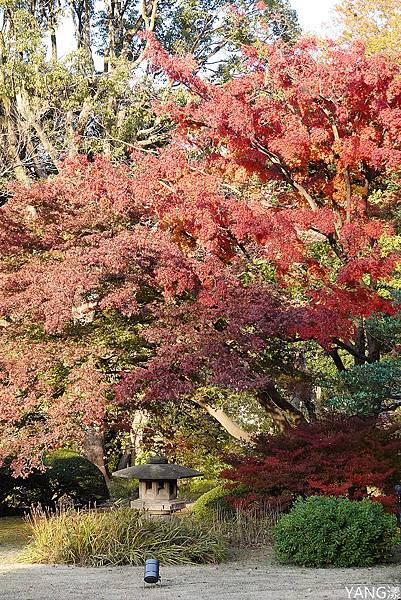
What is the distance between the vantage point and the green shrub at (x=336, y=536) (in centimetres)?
705

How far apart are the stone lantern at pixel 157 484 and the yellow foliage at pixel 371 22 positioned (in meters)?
13.4

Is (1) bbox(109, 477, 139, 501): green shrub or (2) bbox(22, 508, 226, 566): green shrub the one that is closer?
(2) bbox(22, 508, 226, 566): green shrub

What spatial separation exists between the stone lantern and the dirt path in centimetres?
Answer: 167

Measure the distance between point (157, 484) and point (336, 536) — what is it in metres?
2.62

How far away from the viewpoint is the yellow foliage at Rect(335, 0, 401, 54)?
737 inches

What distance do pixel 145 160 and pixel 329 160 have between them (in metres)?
2.62

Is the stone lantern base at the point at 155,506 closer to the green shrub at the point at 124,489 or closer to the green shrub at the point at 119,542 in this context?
the green shrub at the point at 119,542

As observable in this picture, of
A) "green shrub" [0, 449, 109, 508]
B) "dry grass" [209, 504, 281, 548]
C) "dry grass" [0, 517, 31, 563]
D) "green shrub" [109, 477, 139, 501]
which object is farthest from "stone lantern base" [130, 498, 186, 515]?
"green shrub" [109, 477, 139, 501]

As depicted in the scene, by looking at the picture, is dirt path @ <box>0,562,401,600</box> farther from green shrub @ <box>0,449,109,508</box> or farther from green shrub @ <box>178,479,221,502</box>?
green shrub @ <box>178,479,221,502</box>

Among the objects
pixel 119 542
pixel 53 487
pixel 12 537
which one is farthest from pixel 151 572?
pixel 53 487

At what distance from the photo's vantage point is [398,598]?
553 centimetres

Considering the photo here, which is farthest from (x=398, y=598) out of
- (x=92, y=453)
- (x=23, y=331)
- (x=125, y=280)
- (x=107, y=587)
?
(x=92, y=453)

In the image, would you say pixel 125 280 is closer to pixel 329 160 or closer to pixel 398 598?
pixel 329 160

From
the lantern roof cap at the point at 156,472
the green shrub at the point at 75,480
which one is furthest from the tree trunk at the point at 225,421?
the green shrub at the point at 75,480
